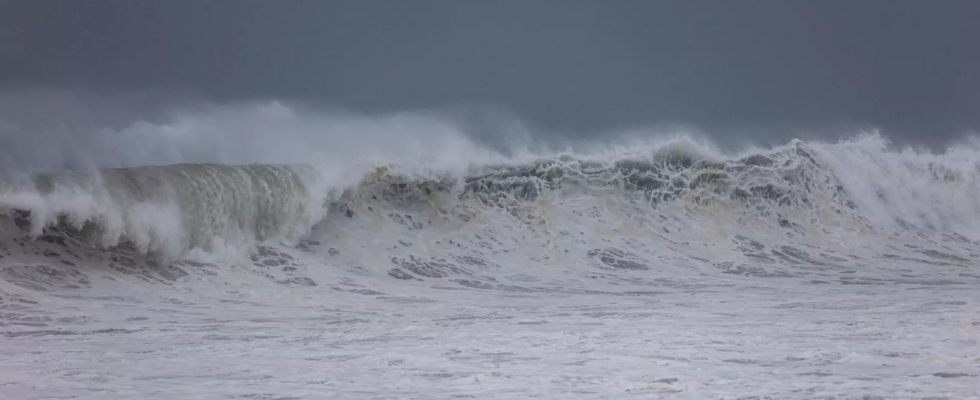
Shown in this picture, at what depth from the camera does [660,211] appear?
51.3ft

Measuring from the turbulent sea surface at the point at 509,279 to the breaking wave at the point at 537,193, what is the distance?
0.15ft

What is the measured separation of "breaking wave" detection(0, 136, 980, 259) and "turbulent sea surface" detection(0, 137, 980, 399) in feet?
0.15

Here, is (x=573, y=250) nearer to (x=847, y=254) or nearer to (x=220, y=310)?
(x=847, y=254)

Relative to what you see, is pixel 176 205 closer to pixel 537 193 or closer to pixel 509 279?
pixel 509 279

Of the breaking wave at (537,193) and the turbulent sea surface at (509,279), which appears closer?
the turbulent sea surface at (509,279)

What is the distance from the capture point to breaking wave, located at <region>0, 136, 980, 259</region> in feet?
34.0

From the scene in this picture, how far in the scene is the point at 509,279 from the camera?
1177cm

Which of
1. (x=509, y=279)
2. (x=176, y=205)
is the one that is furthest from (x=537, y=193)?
(x=176, y=205)

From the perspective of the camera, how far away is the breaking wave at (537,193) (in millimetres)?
10367

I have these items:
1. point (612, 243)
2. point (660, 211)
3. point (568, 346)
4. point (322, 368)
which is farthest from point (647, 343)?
point (660, 211)

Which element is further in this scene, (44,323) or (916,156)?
(916,156)

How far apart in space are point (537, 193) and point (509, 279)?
3900 millimetres

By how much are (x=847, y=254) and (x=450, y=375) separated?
11892 millimetres

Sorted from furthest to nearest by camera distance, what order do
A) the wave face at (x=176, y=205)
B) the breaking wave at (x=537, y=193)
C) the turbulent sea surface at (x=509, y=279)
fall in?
the breaking wave at (x=537, y=193) → the wave face at (x=176, y=205) → the turbulent sea surface at (x=509, y=279)
